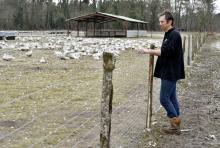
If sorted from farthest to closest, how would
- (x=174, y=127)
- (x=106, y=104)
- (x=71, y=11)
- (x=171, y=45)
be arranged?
(x=71, y=11)
(x=174, y=127)
(x=171, y=45)
(x=106, y=104)

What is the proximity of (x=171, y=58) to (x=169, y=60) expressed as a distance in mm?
50

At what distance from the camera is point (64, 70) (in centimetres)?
1645

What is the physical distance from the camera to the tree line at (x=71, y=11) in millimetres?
81562

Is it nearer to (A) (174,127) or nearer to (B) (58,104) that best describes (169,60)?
(A) (174,127)

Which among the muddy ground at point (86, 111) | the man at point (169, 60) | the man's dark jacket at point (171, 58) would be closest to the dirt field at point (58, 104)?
the muddy ground at point (86, 111)

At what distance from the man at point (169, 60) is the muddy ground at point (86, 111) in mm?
669

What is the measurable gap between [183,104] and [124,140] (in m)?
3.66

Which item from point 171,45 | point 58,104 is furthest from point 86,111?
point 171,45

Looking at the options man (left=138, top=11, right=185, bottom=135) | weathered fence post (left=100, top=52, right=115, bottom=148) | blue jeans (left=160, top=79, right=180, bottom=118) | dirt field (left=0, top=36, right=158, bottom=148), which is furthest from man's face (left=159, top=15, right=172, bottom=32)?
weathered fence post (left=100, top=52, right=115, bottom=148)

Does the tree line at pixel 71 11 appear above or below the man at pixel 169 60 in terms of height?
above

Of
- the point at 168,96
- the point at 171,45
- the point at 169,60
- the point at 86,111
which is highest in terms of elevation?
the point at 171,45

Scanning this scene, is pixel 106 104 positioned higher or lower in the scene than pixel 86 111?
higher

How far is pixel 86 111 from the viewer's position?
899cm

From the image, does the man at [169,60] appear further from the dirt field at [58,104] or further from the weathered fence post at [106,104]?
the weathered fence post at [106,104]
